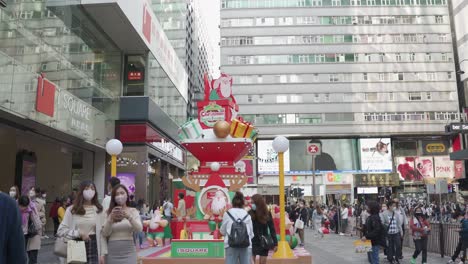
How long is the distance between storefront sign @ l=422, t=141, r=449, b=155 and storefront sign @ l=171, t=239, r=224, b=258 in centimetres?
4619

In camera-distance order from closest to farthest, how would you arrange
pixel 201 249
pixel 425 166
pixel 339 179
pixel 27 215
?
1. pixel 27 215
2. pixel 201 249
3. pixel 339 179
4. pixel 425 166

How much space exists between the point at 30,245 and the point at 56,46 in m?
12.1

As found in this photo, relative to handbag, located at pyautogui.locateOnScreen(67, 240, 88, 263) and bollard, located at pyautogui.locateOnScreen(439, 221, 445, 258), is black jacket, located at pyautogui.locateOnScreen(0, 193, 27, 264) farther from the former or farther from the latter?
bollard, located at pyautogui.locateOnScreen(439, 221, 445, 258)

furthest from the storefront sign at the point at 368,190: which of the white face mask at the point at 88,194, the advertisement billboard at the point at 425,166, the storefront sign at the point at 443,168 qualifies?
the white face mask at the point at 88,194

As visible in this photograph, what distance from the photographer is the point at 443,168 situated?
5119 cm

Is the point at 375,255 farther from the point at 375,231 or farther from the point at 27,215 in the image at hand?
the point at 27,215

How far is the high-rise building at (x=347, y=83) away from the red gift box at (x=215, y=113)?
35.6 meters

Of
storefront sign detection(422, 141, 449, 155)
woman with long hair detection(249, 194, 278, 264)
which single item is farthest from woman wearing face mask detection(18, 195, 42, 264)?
storefront sign detection(422, 141, 449, 155)

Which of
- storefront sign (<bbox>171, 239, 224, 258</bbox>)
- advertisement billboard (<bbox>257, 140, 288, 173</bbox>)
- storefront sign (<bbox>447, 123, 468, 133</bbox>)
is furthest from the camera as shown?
advertisement billboard (<bbox>257, 140, 288, 173</bbox>)

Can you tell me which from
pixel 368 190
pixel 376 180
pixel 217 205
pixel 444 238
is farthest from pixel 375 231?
pixel 376 180

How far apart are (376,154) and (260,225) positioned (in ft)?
151

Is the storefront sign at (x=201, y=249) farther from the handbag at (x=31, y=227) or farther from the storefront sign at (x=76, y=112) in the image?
the storefront sign at (x=76, y=112)

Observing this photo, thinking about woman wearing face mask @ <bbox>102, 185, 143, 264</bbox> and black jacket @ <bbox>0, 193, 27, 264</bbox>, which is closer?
black jacket @ <bbox>0, 193, 27, 264</bbox>

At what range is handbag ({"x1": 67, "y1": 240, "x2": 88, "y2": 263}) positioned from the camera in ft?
17.4
